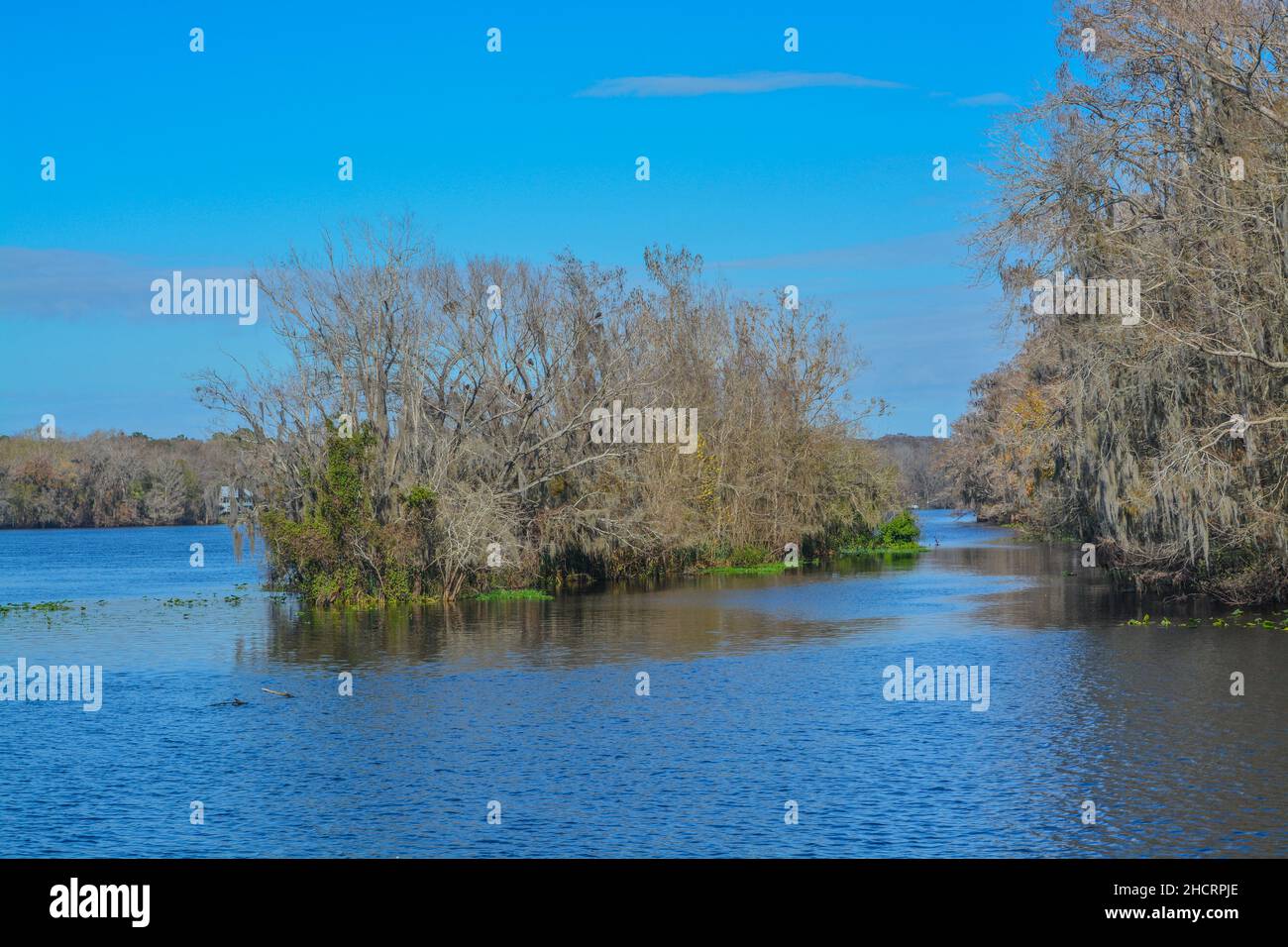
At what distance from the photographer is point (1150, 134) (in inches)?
1128

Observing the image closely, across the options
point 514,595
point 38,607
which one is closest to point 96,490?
point 38,607

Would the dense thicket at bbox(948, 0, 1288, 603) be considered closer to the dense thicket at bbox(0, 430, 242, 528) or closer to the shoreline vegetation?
the shoreline vegetation

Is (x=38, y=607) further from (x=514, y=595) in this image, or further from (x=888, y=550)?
(x=888, y=550)

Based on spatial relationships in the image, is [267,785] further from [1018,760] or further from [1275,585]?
[1275,585]

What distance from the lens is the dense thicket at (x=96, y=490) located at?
408 ft

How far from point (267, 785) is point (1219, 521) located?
21041 millimetres

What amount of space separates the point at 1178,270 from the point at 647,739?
16042 millimetres

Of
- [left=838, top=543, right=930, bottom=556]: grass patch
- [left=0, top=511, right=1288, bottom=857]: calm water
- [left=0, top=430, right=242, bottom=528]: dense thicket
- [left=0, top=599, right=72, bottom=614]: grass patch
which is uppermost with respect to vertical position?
[left=0, top=430, right=242, bottom=528]: dense thicket

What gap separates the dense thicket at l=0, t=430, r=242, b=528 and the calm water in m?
97.6

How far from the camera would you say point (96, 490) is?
12612 cm

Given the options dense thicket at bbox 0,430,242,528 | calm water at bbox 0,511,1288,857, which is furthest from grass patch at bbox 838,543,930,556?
dense thicket at bbox 0,430,242,528

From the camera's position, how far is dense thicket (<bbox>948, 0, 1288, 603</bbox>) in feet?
85.5
